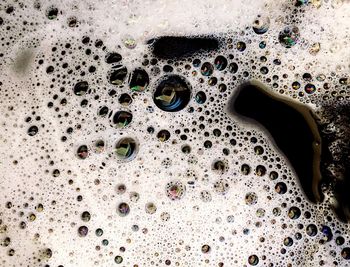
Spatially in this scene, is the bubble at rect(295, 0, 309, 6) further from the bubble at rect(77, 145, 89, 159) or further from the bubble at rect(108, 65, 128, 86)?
the bubble at rect(77, 145, 89, 159)

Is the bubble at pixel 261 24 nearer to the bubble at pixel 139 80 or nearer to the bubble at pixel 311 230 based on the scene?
Result: the bubble at pixel 139 80

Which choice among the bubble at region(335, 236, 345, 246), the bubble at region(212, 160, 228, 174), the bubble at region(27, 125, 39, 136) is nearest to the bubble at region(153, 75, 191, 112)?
the bubble at region(212, 160, 228, 174)

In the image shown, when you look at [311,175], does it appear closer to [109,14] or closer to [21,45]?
[109,14]

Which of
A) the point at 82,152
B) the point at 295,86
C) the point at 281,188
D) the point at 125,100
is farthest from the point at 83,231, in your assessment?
the point at 295,86

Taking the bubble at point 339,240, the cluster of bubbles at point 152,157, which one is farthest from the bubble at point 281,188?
the bubble at point 339,240

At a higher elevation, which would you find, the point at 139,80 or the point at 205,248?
the point at 139,80

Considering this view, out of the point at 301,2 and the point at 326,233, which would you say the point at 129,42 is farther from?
the point at 326,233
